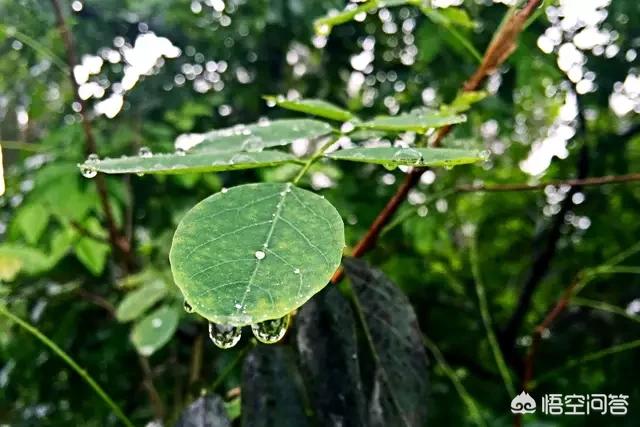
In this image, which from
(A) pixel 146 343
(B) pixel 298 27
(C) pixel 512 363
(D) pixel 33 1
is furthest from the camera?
(B) pixel 298 27

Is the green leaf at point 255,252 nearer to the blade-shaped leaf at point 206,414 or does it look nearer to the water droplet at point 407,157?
the water droplet at point 407,157

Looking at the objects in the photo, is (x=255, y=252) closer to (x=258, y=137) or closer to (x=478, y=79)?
(x=258, y=137)

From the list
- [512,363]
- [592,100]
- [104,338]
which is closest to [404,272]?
[512,363]

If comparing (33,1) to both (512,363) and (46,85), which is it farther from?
(512,363)

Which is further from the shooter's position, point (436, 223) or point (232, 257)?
point (436, 223)

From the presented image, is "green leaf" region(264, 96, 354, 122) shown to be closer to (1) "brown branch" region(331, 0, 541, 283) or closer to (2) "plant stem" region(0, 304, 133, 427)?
(1) "brown branch" region(331, 0, 541, 283)
